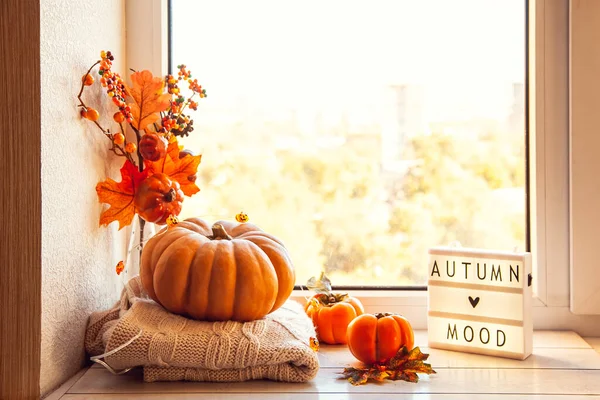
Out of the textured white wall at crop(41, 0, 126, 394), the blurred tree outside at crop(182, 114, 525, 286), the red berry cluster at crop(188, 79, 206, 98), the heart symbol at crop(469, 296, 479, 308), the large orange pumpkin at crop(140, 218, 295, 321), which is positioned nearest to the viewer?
the textured white wall at crop(41, 0, 126, 394)

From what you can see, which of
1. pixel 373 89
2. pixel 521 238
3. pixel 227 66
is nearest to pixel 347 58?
pixel 373 89

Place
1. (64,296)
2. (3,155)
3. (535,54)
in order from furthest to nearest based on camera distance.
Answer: (535,54) < (64,296) < (3,155)

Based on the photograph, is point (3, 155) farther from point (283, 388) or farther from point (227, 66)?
point (227, 66)

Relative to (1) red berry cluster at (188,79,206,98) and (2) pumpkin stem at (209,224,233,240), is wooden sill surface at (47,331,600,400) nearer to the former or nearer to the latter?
(2) pumpkin stem at (209,224,233,240)

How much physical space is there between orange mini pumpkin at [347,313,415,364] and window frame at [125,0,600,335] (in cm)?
30

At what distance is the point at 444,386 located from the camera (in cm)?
Answer: 105

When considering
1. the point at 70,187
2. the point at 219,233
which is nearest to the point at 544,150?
the point at 219,233

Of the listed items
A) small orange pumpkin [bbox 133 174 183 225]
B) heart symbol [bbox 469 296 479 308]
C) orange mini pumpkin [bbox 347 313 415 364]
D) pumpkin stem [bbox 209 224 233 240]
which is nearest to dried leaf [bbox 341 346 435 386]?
orange mini pumpkin [bbox 347 313 415 364]

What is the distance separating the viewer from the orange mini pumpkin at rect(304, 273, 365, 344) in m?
1.30

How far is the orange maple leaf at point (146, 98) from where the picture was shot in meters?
1.27

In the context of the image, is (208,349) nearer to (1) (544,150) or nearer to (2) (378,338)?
(2) (378,338)

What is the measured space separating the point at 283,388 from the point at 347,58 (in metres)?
0.75

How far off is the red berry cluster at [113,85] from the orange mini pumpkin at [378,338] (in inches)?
21.9

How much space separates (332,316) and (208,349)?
0.33 m
